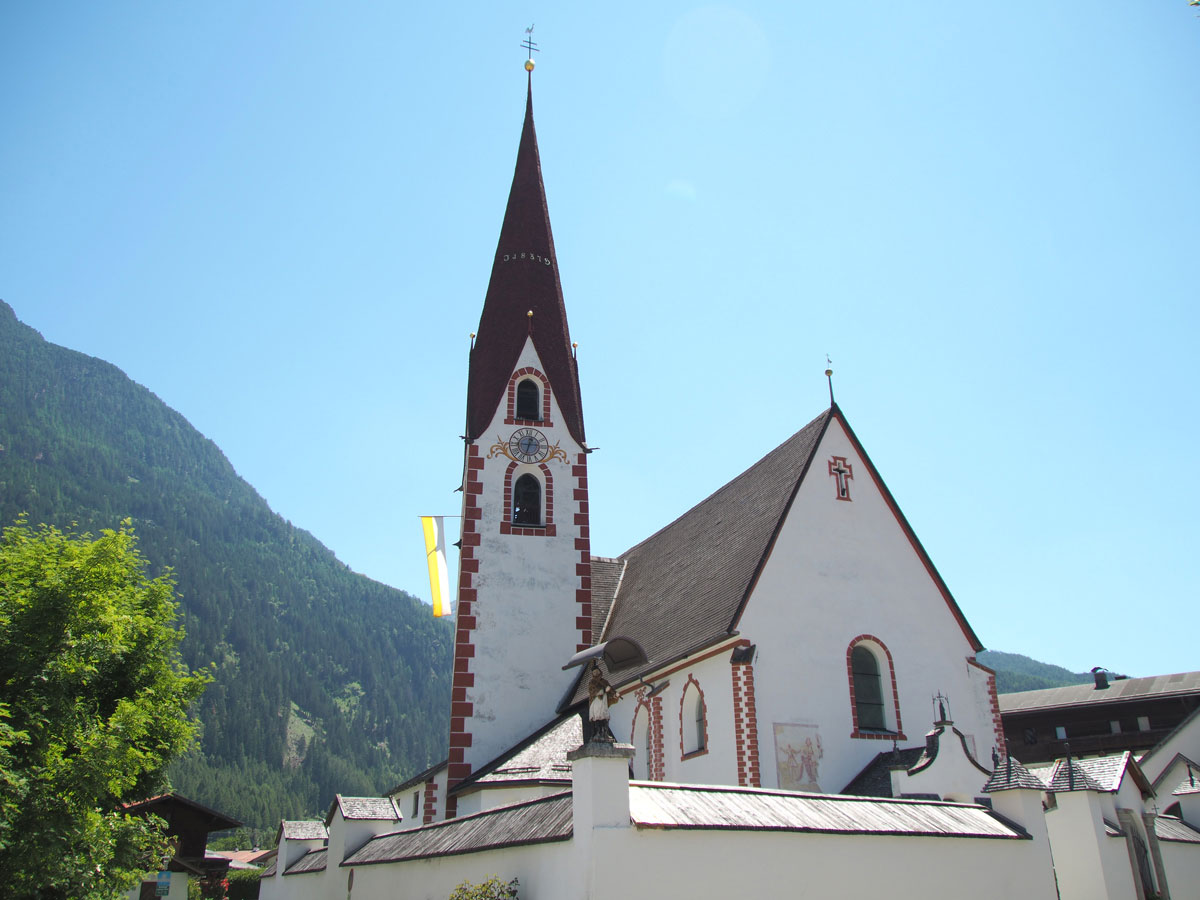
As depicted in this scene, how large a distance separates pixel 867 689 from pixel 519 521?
11989mm

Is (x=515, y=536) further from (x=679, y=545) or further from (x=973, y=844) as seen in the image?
(x=973, y=844)

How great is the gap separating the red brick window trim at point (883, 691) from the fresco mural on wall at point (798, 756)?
41.0 inches

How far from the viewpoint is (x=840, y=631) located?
1962cm

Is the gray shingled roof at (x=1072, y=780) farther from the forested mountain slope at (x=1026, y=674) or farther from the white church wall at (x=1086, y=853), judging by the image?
the forested mountain slope at (x=1026, y=674)

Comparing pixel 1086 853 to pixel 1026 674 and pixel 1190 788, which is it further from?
pixel 1026 674

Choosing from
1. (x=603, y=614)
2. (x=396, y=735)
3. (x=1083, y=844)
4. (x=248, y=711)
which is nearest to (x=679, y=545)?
(x=603, y=614)

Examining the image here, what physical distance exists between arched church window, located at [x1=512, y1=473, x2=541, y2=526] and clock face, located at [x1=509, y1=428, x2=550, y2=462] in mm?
582

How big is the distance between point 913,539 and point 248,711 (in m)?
150

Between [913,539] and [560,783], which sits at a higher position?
[913,539]

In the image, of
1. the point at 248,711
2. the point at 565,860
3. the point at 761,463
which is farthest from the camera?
the point at 248,711

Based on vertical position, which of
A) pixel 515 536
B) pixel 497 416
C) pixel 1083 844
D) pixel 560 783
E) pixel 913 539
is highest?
pixel 497 416

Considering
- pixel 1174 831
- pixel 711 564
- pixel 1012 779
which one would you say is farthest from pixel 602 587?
pixel 1012 779

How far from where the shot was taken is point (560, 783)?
2038 centimetres

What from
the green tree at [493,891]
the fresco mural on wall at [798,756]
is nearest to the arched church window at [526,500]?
the fresco mural on wall at [798,756]
